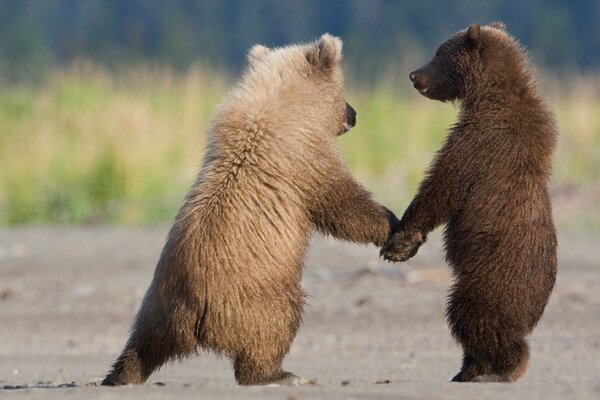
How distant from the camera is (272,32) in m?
93.6

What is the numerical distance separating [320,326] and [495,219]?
426cm

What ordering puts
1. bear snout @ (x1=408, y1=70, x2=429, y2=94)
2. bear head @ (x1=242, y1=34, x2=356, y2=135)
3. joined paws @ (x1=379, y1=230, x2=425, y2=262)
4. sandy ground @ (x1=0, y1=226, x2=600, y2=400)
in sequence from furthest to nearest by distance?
1. bear snout @ (x1=408, y1=70, x2=429, y2=94)
2. joined paws @ (x1=379, y1=230, x2=425, y2=262)
3. bear head @ (x1=242, y1=34, x2=356, y2=135)
4. sandy ground @ (x1=0, y1=226, x2=600, y2=400)

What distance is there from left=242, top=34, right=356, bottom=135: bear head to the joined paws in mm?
655

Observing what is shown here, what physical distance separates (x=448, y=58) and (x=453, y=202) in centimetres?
101

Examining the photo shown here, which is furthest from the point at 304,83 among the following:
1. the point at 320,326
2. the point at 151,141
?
the point at 151,141

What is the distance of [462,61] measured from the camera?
7.84m

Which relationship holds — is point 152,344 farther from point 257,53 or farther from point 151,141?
point 151,141

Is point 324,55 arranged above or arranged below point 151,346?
above

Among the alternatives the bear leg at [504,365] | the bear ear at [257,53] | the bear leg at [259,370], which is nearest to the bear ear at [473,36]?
the bear ear at [257,53]

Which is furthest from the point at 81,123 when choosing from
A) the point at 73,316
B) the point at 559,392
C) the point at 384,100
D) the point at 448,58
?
the point at 559,392

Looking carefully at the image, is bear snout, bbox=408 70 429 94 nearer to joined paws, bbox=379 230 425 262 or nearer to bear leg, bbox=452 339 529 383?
joined paws, bbox=379 230 425 262

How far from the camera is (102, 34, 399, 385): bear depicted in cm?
689

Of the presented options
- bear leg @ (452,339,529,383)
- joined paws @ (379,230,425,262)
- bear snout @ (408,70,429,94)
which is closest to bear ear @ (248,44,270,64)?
bear snout @ (408,70,429,94)

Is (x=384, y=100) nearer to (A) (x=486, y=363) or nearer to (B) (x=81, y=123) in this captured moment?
(B) (x=81, y=123)
